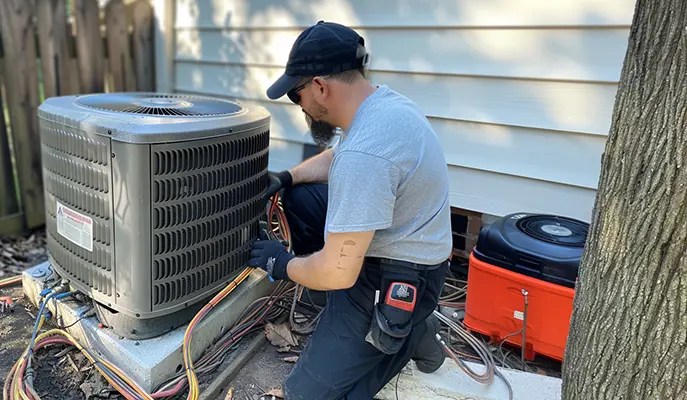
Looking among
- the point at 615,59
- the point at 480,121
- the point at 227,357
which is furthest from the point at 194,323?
the point at 615,59

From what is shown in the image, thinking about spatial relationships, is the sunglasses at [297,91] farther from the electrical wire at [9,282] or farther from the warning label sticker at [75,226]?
the electrical wire at [9,282]

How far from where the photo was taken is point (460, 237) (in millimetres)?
3170

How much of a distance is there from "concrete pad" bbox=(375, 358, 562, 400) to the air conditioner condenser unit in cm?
88

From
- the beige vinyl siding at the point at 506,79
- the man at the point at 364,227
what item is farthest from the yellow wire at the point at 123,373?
the beige vinyl siding at the point at 506,79

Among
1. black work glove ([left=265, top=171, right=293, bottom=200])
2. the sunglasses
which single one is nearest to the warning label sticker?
black work glove ([left=265, top=171, right=293, bottom=200])

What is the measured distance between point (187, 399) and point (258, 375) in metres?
0.37

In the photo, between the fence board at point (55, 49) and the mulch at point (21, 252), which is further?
the fence board at point (55, 49)

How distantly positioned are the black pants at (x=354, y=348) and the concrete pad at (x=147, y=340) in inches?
18.1

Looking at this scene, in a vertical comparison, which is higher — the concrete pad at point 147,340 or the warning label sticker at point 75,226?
the warning label sticker at point 75,226

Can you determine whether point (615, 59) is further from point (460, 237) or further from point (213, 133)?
point (213, 133)

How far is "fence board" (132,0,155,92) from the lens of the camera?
396 cm

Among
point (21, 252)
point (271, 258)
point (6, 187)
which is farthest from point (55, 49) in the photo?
point (271, 258)

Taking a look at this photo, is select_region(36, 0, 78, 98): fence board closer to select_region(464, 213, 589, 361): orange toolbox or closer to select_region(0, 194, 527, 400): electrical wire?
select_region(0, 194, 527, 400): electrical wire

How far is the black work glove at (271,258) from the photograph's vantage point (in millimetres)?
1997
